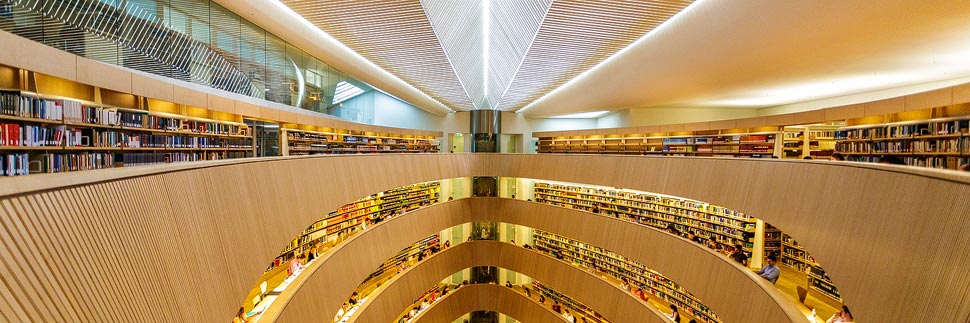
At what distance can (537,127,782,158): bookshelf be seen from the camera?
802 cm

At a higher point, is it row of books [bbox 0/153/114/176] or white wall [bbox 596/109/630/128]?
white wall [bbox 596/109/630/128]

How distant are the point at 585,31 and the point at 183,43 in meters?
6.30

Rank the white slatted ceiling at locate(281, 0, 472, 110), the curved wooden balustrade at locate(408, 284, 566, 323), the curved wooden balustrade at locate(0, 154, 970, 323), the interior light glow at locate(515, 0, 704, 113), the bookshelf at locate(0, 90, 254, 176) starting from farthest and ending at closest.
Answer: the curved wooden balustrade at locate(408, 284, 566, 323)
the white slatted ceiling at locate(281, 0, 472, 110)
the interior light glow at locate(515, 0, 704, 113)
the bookshelf at locate(0, 90, 254, 176)
the curved wooden balustrade at locate(0, 154, 970, 323)

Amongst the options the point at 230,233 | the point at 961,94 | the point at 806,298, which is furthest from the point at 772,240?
the point at 230,233

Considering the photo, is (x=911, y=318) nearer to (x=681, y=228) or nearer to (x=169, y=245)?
(x=169, y=245)

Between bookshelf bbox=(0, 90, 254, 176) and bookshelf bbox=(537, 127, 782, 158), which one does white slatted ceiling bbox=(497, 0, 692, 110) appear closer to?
bookshelf bbox=(537, 127, 782, 158)

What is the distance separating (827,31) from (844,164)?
2.83 m

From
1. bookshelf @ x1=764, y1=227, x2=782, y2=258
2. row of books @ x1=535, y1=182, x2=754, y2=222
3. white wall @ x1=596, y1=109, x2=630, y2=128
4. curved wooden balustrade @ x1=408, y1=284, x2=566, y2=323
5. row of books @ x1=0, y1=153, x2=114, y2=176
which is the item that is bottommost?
curved wooden balustrade @ x1=408, y1=284, x2=566, y2=323

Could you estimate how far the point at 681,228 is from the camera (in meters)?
9.02

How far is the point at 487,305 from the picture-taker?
1396cm

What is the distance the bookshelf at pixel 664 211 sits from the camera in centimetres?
769

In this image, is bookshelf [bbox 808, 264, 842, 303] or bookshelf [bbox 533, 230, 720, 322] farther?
bookshelf [bbox 533, 230, 720, 322]

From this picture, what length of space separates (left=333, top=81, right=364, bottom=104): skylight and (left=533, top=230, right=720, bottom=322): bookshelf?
285 inches

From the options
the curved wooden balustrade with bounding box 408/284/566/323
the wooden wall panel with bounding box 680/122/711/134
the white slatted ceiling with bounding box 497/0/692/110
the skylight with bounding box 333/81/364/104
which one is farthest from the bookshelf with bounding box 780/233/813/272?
the skylight with bounding box 333/81/364/104
